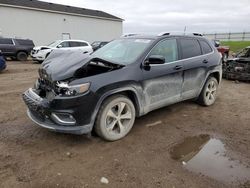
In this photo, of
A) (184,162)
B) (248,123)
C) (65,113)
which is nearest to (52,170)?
(65,113)

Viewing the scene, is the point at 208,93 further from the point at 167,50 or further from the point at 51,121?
the point at 51,121

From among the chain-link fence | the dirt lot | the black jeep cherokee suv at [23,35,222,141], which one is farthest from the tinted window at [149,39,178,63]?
the chain-link fence

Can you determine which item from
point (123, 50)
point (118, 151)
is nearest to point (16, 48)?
point (123, 50)

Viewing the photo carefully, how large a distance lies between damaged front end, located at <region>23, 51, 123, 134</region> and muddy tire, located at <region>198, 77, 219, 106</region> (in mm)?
2767

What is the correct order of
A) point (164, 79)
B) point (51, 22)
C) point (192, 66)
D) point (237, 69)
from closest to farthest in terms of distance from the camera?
1. point (164, 79)
2. point (192, 66)
3. point (237, 69)
4. point (51, 22)

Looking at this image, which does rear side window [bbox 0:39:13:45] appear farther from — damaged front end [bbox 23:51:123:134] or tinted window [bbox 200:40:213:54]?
tinted window [bbox 200:40:213:54]

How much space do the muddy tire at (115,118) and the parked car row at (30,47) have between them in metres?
13.2

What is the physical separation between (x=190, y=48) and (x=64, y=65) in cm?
288

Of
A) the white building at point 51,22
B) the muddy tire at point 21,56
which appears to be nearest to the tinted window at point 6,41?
the muddy tire at point 21,56

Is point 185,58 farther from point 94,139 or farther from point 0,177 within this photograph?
point 0,177

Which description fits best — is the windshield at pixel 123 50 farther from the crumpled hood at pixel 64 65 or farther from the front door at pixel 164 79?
the crumpled hood at pixel 64 65

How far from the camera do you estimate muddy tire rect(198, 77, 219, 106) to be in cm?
633

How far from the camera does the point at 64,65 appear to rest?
433 cm

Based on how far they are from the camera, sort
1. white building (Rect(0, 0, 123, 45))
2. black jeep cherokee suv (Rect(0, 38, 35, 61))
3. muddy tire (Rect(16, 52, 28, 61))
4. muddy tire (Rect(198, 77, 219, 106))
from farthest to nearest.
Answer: white building (Rect(0, 0, 123, 45)) → muddy tire (Rect(16, 52, 28, 61)) → black jeep cherokee suv (Rect(0, 38, 35, 61)) → muddy tire (Rect(198, 77, 219, 106))
